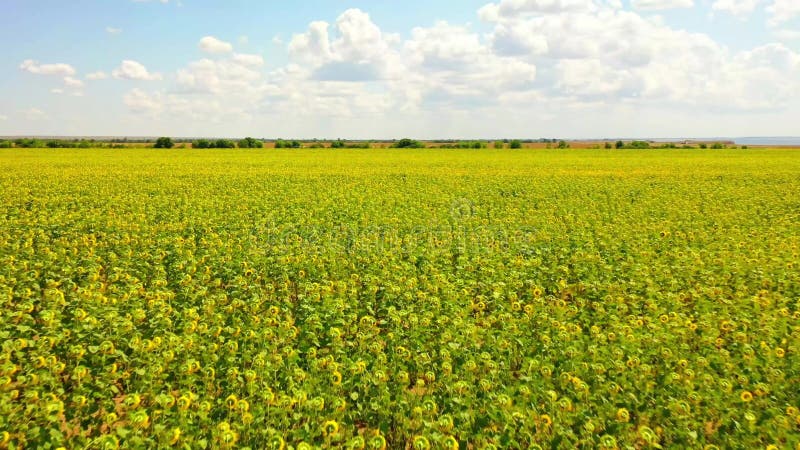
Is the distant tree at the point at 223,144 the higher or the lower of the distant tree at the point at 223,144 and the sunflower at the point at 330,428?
the higher

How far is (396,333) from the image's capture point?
6750 millimetres

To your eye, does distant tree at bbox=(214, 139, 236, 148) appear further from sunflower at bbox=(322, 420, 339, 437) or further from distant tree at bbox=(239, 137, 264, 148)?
sunflower at bbox=(322, 420, 339, 437)

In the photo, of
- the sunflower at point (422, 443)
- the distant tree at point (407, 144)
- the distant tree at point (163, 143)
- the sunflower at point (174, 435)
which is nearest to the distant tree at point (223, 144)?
the distant tree at point (163, 143)

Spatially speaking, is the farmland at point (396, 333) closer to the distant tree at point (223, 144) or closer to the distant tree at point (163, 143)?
the distant tree at point (223, 144)

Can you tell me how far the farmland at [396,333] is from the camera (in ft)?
15.9

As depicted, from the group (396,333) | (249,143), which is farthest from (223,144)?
(396,333)

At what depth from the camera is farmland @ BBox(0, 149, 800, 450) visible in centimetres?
486

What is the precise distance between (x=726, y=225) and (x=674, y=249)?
524cm

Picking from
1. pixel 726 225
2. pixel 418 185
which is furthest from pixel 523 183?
pixel 726 225

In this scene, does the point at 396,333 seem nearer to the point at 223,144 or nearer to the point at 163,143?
the point at 223,144

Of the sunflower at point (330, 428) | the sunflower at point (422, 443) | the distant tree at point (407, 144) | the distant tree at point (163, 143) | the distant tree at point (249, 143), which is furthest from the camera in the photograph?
the distant tree at point (407, 144)

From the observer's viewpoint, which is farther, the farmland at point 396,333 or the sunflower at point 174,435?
the farmland at point 396,333

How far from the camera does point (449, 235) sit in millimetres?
13695

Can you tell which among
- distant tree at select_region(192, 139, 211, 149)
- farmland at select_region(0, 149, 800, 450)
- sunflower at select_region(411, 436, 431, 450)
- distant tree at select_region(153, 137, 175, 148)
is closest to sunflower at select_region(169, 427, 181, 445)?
farmland at select_region(0, 149, 800, 450)
